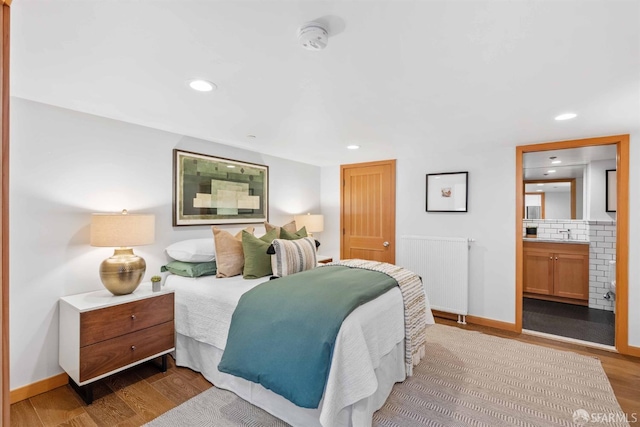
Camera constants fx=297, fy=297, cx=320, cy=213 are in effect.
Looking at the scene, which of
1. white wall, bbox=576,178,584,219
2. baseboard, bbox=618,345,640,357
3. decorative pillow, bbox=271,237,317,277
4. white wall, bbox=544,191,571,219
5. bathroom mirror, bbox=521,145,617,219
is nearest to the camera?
decorative pillow, bbox=271,237,317,277

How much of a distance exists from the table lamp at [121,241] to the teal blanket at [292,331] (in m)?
0.96

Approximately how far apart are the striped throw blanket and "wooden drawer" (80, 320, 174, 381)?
1.68 m

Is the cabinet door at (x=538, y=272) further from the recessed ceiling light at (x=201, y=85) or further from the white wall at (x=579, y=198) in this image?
the recessed ceiling light at (x=201, y=85)

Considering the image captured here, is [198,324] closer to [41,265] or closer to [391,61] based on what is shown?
[41,265]

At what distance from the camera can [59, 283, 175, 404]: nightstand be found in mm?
2066

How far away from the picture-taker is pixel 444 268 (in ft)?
12.5

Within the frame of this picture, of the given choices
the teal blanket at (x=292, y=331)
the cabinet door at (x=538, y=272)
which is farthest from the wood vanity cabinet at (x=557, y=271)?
the teal blanket at (x=292, y=331)

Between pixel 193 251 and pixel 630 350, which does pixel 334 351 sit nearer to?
pixel 193 251

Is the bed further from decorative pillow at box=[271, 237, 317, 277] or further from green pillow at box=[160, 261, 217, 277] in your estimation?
decorative pillow at box=[271, 237, 317, 277]

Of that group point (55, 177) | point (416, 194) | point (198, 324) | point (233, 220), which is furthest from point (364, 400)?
point (416, 194)

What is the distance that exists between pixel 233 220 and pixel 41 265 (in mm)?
1727

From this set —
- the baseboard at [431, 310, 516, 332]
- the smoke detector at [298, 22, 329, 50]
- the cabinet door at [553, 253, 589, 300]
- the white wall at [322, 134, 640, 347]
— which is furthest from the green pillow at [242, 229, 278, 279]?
the cabinet door at [553, 253, 589, 300]

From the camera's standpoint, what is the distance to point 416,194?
416cm

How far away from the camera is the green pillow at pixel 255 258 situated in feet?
8.80
